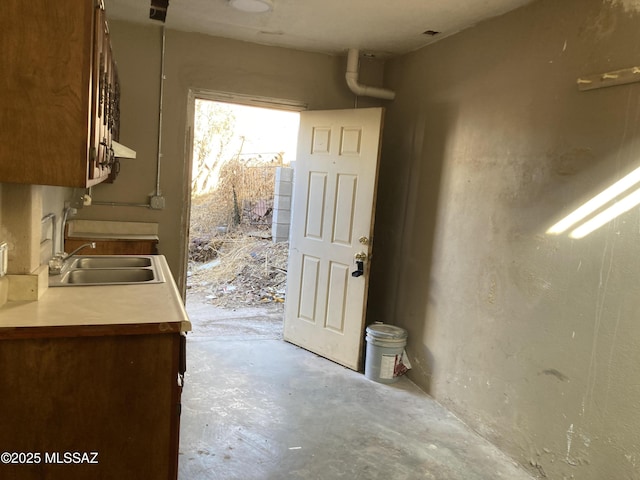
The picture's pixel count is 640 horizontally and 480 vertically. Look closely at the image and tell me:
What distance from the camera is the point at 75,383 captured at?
1.58 metres

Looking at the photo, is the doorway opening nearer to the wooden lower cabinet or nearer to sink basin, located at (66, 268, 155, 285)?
sink basin, located at (66, 268, 155, 285)

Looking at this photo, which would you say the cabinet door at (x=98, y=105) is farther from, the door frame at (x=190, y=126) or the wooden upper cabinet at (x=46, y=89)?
the door frame at (x=190, y=126)

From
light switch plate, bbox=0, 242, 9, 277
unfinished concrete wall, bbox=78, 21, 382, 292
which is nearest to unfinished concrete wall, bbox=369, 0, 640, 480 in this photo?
unfinished concrete wall, bbox=78, 21, 382, 292

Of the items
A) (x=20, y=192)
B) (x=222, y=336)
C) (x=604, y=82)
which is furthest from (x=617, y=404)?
(x=222, y=336)

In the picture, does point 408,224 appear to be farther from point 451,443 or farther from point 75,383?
point 75,383

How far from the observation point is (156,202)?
3.62 metres

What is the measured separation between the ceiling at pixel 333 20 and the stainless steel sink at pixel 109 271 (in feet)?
5.58

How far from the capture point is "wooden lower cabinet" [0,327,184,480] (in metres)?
1.52

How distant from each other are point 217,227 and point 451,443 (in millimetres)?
5949

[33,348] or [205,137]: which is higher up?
[205,137]

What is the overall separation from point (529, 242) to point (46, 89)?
7.59ft

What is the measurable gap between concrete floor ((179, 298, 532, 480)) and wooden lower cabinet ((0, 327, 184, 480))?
61cm

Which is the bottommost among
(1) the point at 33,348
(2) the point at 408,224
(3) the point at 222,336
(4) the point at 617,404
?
(3) the point at 222,336

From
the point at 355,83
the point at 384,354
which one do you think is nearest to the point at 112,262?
the point at 384,354
